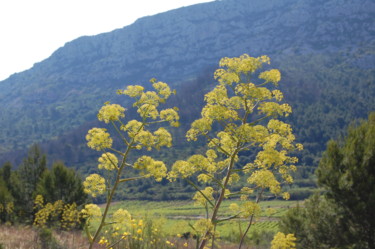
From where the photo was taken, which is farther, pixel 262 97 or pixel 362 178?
pixel 362 178

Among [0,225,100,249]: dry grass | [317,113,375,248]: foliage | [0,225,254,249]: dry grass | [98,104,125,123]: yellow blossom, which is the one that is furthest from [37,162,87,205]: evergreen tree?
[98,104,125,123]: yellow blossom

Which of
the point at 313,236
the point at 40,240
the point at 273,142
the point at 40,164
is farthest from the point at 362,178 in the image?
the point at 40,164

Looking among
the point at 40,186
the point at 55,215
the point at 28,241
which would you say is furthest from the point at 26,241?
the point at 40,186

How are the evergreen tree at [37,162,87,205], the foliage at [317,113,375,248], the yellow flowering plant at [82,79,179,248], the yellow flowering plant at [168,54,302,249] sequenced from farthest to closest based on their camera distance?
the evergreen tree at [37,162,87,205] < the foliage at [317,113,375,248] < the yellow flowering plant at [168,54,302,249] < the yellow flowering plant at [82,79,179,248]

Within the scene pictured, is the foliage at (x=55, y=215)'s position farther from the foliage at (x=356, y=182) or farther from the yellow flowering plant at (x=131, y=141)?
the foliage at (x=356, y=182)

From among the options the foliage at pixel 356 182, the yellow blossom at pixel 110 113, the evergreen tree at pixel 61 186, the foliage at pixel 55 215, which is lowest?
the evergreen tree at pixel 61 186

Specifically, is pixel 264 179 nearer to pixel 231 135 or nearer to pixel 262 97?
pixel 231 135

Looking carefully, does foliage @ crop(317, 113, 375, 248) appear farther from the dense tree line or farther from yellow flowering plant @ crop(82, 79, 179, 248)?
the dense tree line

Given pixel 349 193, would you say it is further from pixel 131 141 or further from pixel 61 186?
pixel 61 186

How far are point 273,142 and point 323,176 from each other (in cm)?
1643

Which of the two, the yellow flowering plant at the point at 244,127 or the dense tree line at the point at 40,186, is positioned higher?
the yellow flowering plant at the point at 244,127

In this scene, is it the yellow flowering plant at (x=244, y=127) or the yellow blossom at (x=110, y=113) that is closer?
the yellow blossom at (x=110, y=113)

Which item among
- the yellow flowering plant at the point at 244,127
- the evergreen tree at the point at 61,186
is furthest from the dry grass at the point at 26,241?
the evergreen tree at the point at 61,186

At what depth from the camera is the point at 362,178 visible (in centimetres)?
1900
